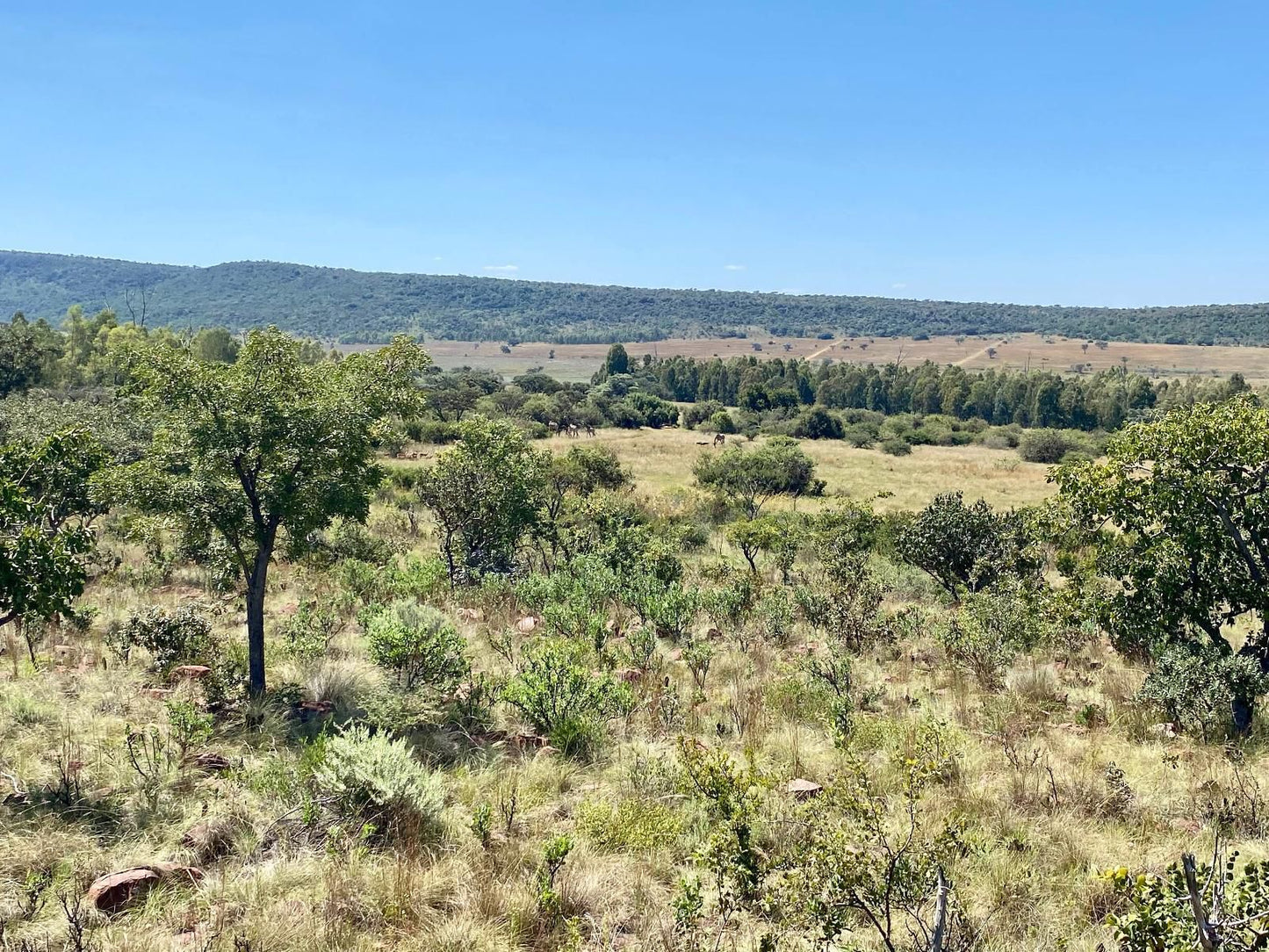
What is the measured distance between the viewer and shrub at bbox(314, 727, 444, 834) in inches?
216

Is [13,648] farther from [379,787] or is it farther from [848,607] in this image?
[848,607]

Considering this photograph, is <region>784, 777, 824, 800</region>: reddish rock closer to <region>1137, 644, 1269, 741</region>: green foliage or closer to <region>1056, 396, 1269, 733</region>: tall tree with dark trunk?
<region>1137, 644, 1269, 741</region>: green foliage

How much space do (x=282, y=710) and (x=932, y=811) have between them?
21.0 feet

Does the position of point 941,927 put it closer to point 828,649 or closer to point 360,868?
point 360,868

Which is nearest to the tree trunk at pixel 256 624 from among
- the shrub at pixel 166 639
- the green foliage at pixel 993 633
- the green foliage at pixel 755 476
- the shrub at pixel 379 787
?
the shrub at pixel 166 639

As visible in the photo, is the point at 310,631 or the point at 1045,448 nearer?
the point at 310,631

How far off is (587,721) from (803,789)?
88.0 inches

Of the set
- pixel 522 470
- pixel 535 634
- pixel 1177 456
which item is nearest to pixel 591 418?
pixel 522 470

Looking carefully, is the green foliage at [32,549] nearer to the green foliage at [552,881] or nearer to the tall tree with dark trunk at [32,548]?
the tall tree with dark trunk at [32,548]

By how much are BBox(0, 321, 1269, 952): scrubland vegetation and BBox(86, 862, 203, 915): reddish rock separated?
2 cm

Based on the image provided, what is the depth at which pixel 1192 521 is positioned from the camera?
7.87 m

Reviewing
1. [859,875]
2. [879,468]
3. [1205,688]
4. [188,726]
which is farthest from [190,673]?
[879,468]

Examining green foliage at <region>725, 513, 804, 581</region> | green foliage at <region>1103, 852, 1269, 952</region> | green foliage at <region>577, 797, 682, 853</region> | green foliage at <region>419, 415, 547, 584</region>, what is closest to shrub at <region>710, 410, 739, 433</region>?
green foliage at <region>725, 513, 804, 581</region>

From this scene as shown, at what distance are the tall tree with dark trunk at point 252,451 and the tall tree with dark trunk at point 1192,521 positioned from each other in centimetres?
850
